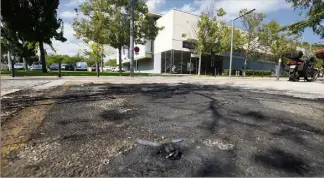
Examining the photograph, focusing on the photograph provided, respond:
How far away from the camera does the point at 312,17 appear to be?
12.5 meters

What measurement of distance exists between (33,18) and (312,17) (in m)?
22.7

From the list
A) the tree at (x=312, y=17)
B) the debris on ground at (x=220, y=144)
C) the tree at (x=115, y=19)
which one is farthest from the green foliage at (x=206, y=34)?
the debris on ground at (x=220, y=144)

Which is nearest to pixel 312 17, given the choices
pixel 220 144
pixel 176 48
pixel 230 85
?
pixel 230 85

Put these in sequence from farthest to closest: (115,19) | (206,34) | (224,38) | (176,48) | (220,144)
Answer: (176,48), (224,38), (206,34), (115,19), (220,144)

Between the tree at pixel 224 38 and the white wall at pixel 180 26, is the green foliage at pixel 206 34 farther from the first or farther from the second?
the white wall at pixel 180 26

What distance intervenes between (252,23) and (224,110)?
103 feet

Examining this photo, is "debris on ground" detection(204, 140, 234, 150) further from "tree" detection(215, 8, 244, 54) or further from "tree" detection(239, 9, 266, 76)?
"tree" detection(239, 9, 266, 76)

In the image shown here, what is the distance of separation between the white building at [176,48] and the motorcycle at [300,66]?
18822mm

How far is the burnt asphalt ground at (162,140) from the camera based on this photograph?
190 cm

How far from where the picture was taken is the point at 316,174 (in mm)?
1971

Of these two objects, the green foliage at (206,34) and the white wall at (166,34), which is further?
the white wall at (166,34)

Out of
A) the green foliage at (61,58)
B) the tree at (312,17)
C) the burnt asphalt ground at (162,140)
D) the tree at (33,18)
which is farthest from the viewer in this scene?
the green foliage at (61,58)

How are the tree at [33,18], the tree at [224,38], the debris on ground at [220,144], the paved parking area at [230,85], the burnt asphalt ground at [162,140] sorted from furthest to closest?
1. the tree at [224,38]
2. the tree at [33,18]
3. the paved parking area at [230,85]
4. the debris on ground at [220,144]
5. the burnt asphalt ground at [162,140]

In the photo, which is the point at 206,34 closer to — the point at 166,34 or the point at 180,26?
the point at 180,26
